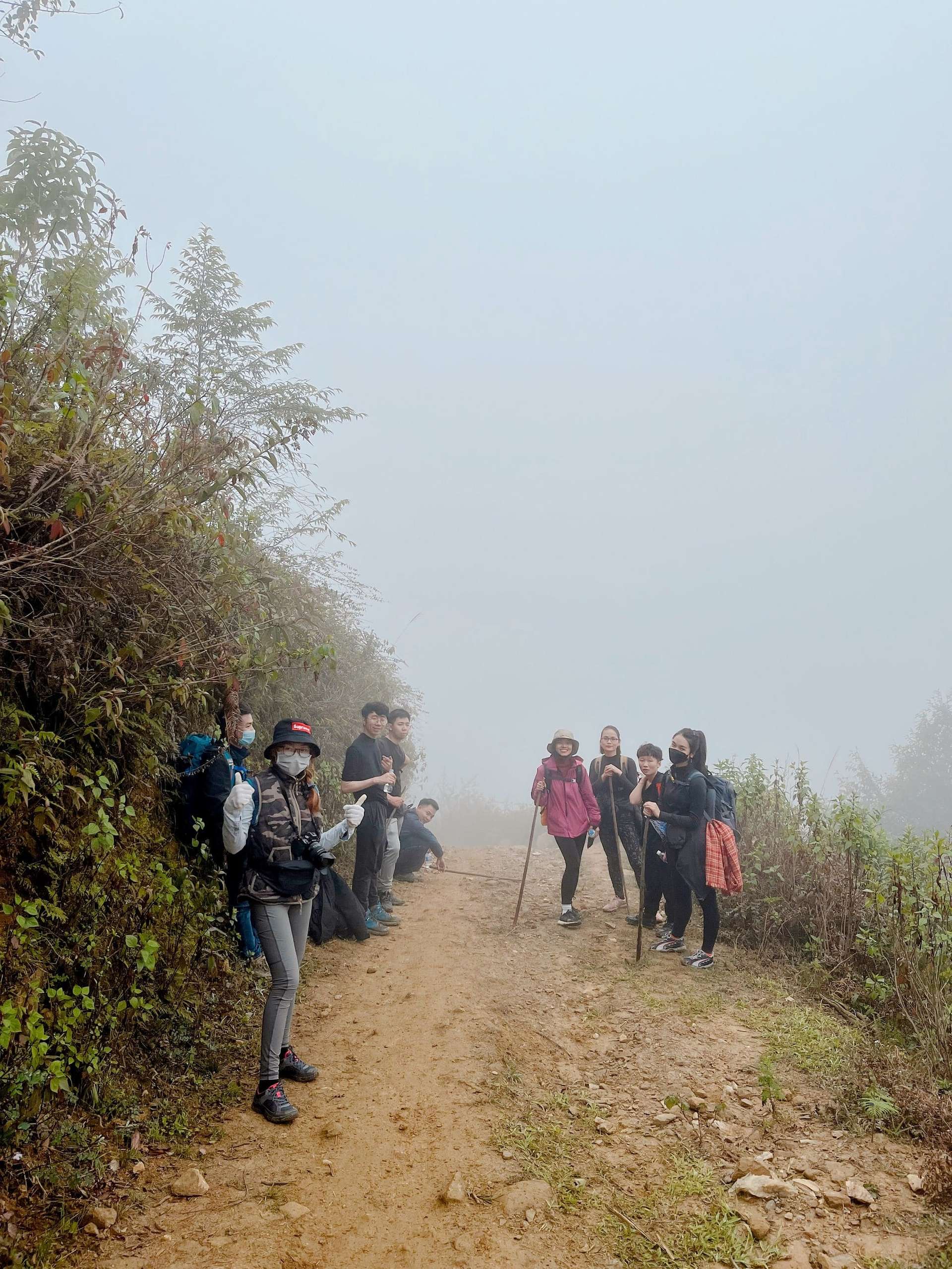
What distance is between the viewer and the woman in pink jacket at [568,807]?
8.39 meters

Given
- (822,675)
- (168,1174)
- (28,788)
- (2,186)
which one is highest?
(822,675)

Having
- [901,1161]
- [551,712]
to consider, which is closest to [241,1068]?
[901,1161]

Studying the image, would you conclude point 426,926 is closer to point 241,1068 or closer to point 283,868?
point 241,1068

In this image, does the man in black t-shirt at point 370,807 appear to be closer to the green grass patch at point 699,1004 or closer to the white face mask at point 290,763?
the white face mask at point 290,763

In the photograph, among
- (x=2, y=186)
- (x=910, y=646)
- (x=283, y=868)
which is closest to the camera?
(x=283, y=868)

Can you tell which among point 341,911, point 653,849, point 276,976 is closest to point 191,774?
point 276,976

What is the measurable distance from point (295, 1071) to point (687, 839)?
406 centimetres

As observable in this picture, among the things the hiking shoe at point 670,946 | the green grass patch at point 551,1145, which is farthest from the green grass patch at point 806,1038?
the green grass patch at point 551,1145

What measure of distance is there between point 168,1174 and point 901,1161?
12.4 ft

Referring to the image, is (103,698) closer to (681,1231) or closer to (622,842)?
(681,1231)

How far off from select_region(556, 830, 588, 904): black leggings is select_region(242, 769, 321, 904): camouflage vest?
4.49m

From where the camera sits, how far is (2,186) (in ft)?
30.0

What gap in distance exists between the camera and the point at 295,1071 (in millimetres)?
4617

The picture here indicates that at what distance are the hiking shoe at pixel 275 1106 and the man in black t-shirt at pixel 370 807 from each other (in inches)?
139
